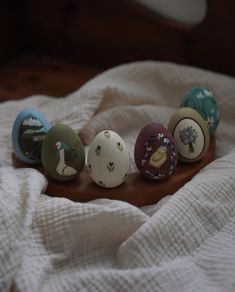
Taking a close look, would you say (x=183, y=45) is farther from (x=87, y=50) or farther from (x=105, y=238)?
Answer: (x=105, y=238)

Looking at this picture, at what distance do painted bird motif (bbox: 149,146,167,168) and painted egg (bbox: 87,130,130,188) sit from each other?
0.03m

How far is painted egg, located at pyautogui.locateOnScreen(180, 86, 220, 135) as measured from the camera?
2.93 feet

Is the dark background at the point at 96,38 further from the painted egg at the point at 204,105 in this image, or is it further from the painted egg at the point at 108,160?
the painted egg at the point at 108,160

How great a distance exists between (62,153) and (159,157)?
13cm

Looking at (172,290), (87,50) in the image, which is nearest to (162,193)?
(172,290)

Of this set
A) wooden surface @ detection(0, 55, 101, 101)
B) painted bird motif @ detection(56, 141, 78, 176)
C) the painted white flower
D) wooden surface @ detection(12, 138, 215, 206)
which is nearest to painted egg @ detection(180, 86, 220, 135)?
the painted white flower

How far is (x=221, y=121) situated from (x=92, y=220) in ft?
1.23

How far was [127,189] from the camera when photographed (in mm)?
785

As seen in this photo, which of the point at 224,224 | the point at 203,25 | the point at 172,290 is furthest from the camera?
the point at 203,25

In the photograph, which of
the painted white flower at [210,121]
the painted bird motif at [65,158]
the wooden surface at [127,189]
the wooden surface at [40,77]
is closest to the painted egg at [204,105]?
the painted white flower at [210,121]

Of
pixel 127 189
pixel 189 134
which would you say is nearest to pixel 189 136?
pixel 189 134

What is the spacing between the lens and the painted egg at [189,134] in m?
0.82

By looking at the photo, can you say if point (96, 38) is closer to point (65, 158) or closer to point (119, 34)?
point (119, 34)

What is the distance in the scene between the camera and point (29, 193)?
740mm
